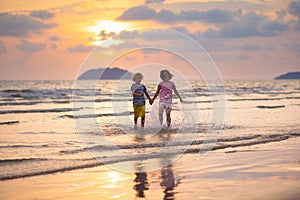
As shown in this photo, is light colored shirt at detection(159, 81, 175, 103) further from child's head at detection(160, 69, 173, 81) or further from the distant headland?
the distant headland

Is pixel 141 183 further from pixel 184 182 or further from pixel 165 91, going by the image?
pixel 165 91

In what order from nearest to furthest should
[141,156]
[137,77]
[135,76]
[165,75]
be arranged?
[141,156] < [135,76] < [137,77] < [165,75]

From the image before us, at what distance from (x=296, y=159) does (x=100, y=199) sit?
5118 millimetres

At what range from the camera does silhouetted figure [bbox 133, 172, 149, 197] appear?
7.47m

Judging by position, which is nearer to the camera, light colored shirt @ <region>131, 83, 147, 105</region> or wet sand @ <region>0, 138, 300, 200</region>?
wet sand @ <region>0, 138, 300, 200</region>

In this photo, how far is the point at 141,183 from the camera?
8094 millimetres

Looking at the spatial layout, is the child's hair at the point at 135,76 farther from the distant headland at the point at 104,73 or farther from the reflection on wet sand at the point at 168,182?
the reflection on wet sand at the point at 168,182

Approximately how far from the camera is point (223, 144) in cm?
1312

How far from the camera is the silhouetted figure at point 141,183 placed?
7473mm

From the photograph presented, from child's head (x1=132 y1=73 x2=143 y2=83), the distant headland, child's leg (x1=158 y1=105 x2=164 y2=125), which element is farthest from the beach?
the distant headland

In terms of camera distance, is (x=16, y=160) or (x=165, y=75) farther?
(x=165, y=75)

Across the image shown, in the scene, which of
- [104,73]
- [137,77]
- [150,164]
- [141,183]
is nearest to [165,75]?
[137,77]

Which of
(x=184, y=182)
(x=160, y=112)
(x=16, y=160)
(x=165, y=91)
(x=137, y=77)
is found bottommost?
(x=184, y=182)

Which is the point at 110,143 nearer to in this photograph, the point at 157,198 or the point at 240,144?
the point at 240,144
